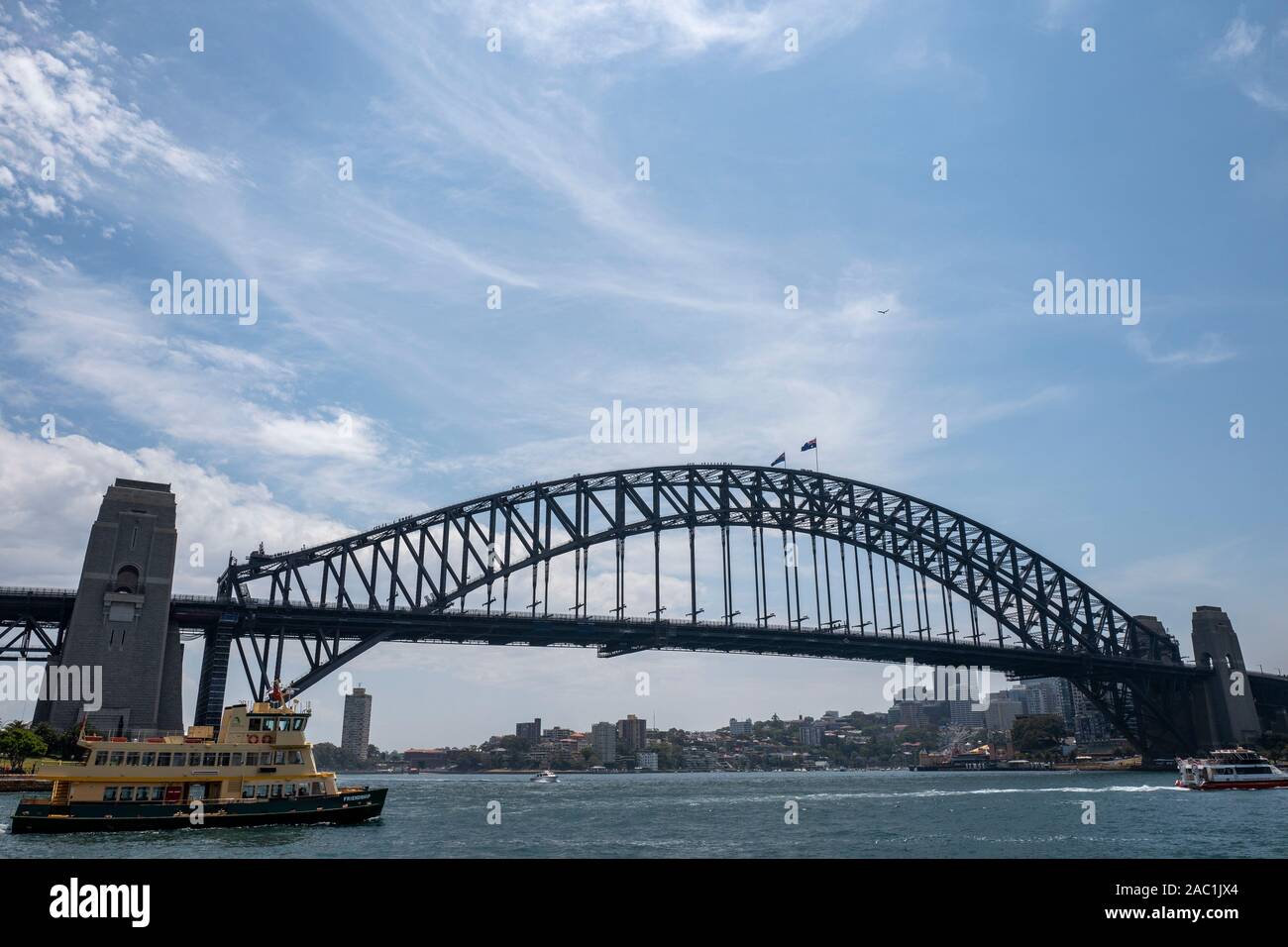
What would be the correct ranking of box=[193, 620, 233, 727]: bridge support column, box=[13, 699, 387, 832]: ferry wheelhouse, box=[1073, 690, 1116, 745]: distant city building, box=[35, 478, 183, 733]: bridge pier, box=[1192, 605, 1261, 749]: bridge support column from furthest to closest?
1. box=[1073, 690, 1116, 745]: distant city building
2. box=[1192, 605, 1261, 749]: bridge support column
3. box=[193, 620, 233, 727]: bridge support column
4. box=[35, 478, 183, 733]: bridge pier
5. box=[13, 699, 387, 832]: ferry wheelhouse

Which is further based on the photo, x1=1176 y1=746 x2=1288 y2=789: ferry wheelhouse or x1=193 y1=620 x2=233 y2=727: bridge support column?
x1=1176 y1=746 x2=1288 y2=789: ferry wheelhouse

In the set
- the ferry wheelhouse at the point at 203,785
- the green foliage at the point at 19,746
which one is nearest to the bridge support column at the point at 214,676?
the green foliage at the point at 19,746

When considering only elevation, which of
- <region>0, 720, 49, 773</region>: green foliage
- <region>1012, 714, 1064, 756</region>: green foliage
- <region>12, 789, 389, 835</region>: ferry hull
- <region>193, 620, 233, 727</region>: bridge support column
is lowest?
<region>1012, 714, 1064, 756</region>: green foliage

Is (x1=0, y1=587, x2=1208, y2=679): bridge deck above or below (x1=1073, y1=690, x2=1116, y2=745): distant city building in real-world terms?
above

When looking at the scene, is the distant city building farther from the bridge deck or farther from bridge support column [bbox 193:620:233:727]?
bridge support column [bbox 193:620:233:727]

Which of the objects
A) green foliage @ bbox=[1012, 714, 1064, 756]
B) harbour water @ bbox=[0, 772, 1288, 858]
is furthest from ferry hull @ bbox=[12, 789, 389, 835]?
green foliage @ bbox=[1012, 714, 1064, 756]

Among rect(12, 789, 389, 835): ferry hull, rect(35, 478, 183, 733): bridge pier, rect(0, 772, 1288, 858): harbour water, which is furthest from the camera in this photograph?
rect(35, 478, 183, 733): bridge pier

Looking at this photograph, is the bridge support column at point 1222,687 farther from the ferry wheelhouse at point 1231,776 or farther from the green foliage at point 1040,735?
the green foliage at point 1040,735
